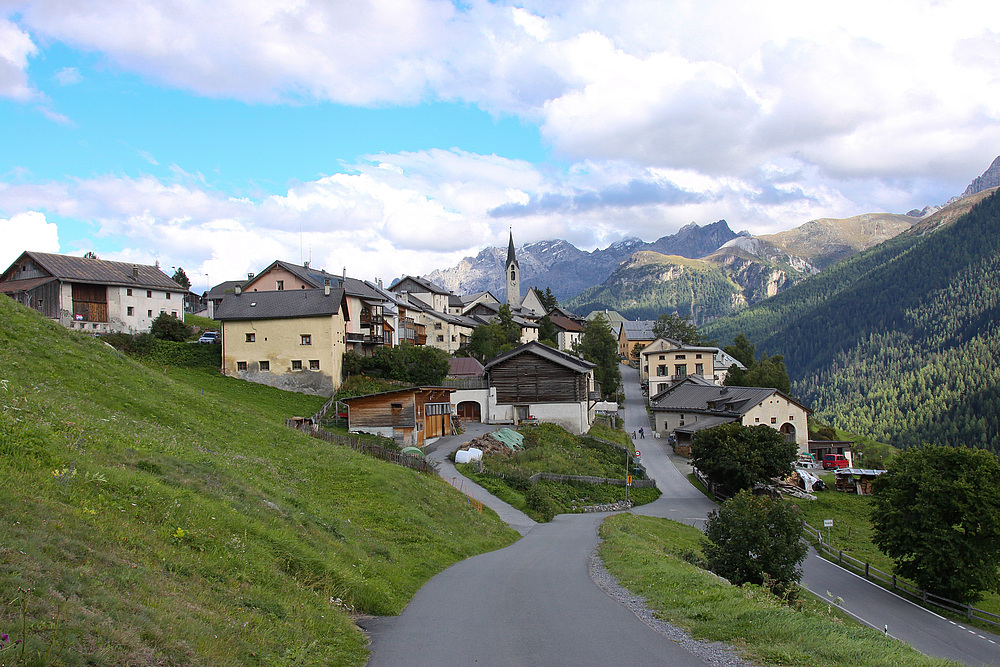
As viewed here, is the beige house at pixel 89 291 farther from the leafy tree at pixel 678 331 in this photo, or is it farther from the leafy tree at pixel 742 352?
the leafy tree at pixel 678 331

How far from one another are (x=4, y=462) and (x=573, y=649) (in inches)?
376

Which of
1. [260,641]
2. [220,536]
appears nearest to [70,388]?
[220,536]

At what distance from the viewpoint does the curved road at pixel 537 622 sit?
9.77 m

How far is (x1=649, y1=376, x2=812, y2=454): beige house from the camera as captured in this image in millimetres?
68625

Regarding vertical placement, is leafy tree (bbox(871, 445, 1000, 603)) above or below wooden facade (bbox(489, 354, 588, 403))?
below

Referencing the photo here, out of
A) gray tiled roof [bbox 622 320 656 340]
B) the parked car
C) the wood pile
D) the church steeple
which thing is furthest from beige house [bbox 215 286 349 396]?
gray tiled roof [bbox 622 320 656 340]

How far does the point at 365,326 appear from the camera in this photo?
6116cm

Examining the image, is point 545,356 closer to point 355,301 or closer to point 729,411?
point 355,301

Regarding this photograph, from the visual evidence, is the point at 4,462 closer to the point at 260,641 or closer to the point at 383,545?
the point at 260,641

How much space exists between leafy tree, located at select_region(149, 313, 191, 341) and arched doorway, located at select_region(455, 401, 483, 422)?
24819 millimetres

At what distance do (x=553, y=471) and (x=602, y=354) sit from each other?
162 feet

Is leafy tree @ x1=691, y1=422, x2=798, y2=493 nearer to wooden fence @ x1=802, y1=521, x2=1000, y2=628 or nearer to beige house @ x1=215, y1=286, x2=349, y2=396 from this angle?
wooden fence @ x1=802, y1=521, x2=1000, y2=628

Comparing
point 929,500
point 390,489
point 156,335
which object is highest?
point 156,335

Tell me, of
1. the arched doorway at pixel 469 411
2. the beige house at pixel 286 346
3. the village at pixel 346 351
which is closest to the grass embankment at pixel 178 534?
the village at pixel 346 351
